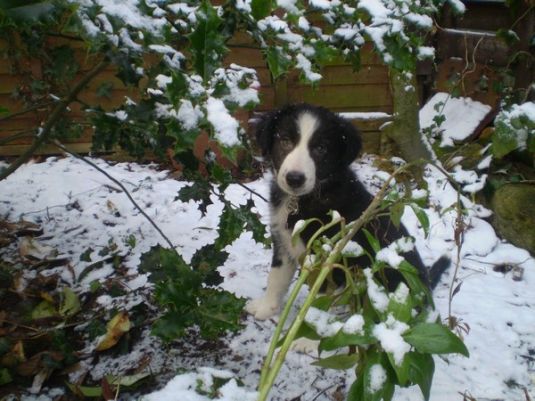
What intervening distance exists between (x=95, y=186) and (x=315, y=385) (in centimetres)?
257

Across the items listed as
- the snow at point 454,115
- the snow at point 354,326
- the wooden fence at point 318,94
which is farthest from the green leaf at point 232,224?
the snow at point 454,115

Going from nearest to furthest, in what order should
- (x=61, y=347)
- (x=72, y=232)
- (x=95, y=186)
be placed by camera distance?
(x=61, y=347)
(x=72, y=232)
(x=95, y=186)

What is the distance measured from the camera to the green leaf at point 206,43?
1050mm

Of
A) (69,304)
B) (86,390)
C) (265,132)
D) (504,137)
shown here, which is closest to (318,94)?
(504,137)

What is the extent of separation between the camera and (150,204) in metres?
3.51

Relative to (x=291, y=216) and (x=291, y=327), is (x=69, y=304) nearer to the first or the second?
(x=291, y=216)

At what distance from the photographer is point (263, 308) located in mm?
2377

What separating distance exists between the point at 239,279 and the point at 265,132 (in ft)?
2.96

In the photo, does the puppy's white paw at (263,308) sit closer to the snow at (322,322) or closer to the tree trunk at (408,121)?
the snow at (322,322)

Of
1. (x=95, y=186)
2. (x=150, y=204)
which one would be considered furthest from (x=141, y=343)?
(x=95, y=186)

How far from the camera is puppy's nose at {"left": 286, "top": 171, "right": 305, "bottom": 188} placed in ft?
6.80

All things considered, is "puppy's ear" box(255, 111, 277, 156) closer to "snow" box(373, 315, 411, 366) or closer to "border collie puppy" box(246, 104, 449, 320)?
"border collie puppy" box(246, 104, 449, 320)

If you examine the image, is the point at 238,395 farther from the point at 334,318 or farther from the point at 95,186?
the point at 95,186

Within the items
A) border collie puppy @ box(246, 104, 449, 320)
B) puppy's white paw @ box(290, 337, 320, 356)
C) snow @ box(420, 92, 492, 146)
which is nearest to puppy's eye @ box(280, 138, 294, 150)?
border collie puppy @ box(246, 104, 449, 320)
